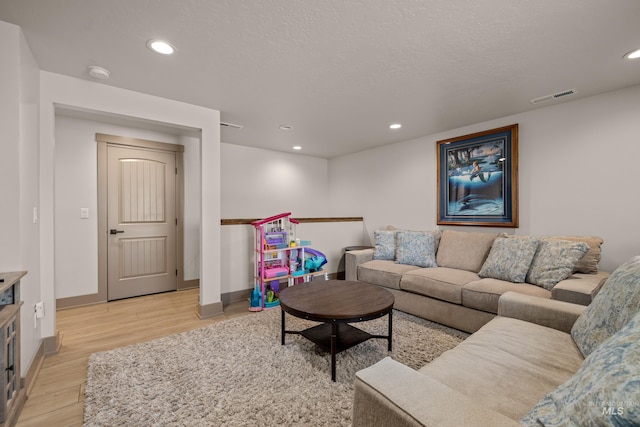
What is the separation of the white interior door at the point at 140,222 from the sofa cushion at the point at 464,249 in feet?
12.4

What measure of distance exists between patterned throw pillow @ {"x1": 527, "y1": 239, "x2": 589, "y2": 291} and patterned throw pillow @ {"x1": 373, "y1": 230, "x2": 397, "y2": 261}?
5.10ft

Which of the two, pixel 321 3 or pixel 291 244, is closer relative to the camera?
pixel 321 3

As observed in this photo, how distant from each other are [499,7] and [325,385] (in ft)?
8.29

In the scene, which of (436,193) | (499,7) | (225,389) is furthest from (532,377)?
(436,193)

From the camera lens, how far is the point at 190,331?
2.63 metres

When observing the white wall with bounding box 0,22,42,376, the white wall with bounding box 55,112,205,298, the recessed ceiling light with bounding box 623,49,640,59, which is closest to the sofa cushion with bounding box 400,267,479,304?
the recessed ceiling light with bounding box 623,49,640,59

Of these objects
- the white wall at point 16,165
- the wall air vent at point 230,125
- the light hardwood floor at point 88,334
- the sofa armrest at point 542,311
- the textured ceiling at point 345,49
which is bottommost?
the light hardwood floor at point 88,334

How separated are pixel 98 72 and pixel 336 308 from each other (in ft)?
8.89

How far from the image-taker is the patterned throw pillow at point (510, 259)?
259 centimetres

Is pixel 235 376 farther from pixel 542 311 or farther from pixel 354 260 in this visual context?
pixel 354 260

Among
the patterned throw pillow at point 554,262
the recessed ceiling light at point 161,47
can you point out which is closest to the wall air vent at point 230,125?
the recessed ceiling light at point 161,47

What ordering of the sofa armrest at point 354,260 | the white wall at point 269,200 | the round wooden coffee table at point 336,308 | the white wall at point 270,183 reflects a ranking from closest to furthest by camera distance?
the round wooden coffee table at point 336,308 → the white wall at point 269,200 → the sofa armrest at point 354,260 → the white wall at point 270,183

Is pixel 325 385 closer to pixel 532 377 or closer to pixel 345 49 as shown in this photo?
pixel 532 377

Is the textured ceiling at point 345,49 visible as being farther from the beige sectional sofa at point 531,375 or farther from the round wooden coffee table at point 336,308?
the round wooden coffee table at point 336,308
